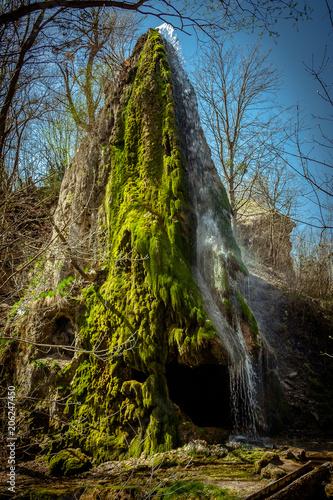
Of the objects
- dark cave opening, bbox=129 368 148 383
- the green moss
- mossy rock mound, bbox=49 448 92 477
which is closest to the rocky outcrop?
the green moss

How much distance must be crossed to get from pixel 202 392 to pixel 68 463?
2367mm

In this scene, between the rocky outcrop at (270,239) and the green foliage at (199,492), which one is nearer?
the green foliage at (199,492)

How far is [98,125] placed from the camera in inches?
343

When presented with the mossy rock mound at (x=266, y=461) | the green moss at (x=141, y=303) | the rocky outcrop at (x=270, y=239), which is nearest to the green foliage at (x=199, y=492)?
the mossy rock mound at (x=266, y=461)

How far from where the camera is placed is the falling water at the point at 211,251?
5.57 m

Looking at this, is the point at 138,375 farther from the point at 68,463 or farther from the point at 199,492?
the point at 199,492

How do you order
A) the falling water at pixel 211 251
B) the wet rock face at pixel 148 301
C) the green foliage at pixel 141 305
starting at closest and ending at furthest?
1. the green foliage at pixel 141 305
2. the wet rock face at pixel 148 301
3. the falling water at pixel 211 251

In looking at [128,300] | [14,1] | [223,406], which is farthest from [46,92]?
[223,406]

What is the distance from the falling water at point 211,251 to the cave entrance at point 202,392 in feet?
0.62

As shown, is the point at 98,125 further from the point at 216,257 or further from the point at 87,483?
the point at 87,483

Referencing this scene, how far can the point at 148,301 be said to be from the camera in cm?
560

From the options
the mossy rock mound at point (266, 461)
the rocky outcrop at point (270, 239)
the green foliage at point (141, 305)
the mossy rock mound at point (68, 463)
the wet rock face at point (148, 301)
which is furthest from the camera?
the rocky outcrop at point (270, 239)

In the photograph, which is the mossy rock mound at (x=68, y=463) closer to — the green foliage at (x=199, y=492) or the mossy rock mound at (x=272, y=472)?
the green foliage at (x=199, y=492)

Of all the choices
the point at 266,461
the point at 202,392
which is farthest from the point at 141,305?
the point at 266,461
